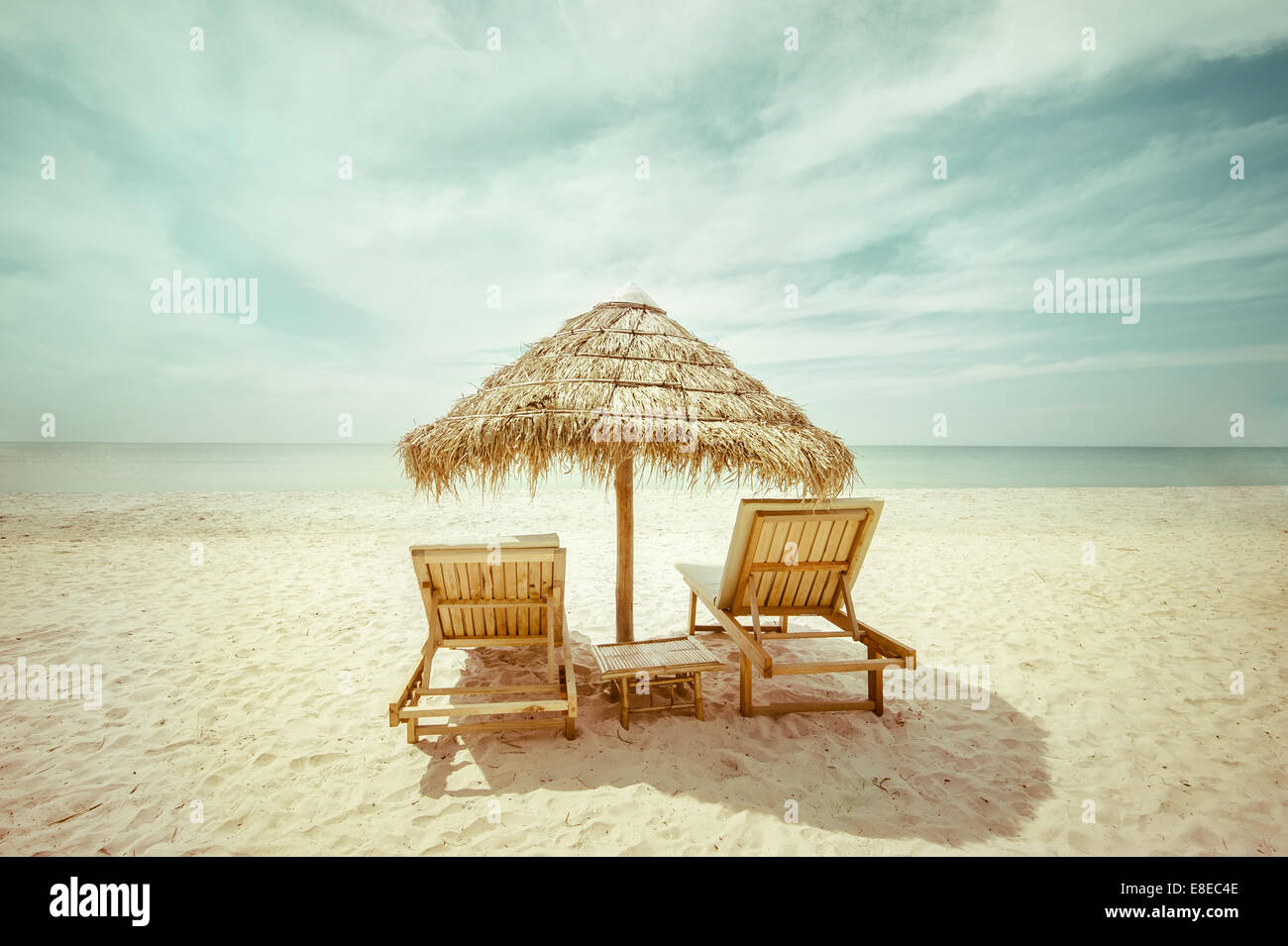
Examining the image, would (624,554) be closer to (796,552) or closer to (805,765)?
(796,552)

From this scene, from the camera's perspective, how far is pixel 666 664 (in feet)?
9.52

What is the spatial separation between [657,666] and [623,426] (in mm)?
1393

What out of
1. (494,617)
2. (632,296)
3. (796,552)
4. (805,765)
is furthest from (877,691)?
(632,296)

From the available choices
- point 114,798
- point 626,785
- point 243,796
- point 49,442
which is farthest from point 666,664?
point 49,442

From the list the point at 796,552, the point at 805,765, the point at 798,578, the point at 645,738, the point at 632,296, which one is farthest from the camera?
the point at 632,296

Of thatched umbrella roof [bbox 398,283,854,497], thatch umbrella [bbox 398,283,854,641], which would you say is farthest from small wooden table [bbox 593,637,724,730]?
thatched umbrella roof [bbox 398,283,854,497]

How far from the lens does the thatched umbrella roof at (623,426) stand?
9.89 ft

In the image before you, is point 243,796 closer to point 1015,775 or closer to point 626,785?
point 626,785

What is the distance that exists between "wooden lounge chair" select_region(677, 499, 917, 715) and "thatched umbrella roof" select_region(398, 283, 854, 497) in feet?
0.66

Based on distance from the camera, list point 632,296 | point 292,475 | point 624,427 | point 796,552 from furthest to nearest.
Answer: point 292,475 < point 632,296 < point 796,552 < point 624,427

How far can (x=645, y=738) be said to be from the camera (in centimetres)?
287

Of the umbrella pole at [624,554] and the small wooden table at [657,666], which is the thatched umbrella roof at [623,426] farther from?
the small wooden table at [657,666]

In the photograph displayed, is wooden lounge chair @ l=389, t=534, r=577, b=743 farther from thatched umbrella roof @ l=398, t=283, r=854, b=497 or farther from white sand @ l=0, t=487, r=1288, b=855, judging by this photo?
thatched umbrella roof @ l=398, t=283, r=854, b=497
